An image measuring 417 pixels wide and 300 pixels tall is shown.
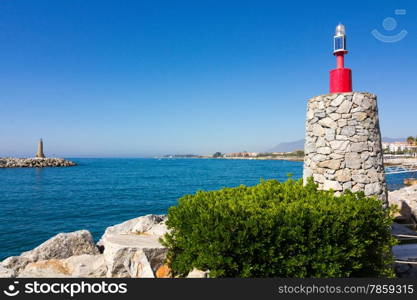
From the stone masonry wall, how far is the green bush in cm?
84

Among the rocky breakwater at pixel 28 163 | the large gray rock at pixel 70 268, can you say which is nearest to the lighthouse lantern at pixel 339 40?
the large gray rock at pixel 70 268

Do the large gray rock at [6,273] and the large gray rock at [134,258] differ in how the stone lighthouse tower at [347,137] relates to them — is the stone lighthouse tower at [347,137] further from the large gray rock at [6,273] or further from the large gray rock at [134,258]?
the large gray rock at [6,273]

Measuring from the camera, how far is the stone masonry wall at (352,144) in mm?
6488

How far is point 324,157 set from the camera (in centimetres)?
676

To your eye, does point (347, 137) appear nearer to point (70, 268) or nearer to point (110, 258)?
point (110, 258)

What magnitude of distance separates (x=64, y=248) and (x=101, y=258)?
182cm

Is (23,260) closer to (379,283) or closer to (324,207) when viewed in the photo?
(324,207)

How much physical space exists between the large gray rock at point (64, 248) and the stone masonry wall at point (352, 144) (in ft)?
23.0

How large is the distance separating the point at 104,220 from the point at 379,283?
2071 centimetres

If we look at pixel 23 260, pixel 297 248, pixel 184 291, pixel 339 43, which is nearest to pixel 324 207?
pixel 297 248

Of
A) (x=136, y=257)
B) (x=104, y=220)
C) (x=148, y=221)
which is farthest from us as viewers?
(x=104, y=220)

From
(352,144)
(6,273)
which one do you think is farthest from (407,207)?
(6,273)

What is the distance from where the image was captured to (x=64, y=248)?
8453mm

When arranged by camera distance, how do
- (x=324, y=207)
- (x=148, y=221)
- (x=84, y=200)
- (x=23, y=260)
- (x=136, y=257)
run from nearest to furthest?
(x=324, y=207)
(x=136, y=257)
(x=23, y=260)
(x=148, y=221)
(x=84, y=200)
